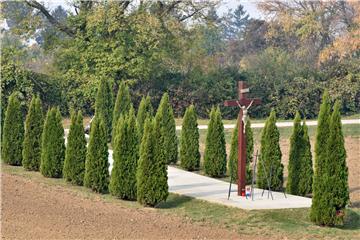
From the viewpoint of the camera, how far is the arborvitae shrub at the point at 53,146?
15914mm

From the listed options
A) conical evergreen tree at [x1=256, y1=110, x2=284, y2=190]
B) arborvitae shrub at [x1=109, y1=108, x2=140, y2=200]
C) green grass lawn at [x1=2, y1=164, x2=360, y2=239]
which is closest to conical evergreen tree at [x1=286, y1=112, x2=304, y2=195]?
conical evergreen tree at [x1=256, y1=110, x2=284, y2=190]

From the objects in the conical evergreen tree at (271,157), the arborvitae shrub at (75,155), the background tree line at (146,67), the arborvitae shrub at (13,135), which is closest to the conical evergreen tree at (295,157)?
the conical evergreen tree at (271,157)

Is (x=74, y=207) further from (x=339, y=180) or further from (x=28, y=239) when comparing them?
(x=339, y=180)

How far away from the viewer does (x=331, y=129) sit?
40.7ft

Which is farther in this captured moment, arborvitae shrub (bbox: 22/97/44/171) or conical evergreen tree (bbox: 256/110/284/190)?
arborvitae shrub (bbox: 22/97/44/171)

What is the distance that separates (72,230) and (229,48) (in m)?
47.0

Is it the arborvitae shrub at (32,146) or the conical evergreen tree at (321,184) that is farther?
the arborvitae shrub at (32,146)

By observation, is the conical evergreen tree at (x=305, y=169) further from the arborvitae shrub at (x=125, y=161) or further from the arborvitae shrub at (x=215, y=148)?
the arborvitae shrub at (x=125, y=161)

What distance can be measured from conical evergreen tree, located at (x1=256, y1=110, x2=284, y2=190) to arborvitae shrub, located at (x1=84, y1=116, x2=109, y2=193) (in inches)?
127

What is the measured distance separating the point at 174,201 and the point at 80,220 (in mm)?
2995

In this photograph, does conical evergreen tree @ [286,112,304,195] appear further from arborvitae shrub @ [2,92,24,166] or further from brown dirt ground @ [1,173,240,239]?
arborvitae shrub @ [2,92,24,166]

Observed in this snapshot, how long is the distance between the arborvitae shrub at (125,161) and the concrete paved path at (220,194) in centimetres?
118

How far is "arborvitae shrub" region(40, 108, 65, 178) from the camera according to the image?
1591 centimetres

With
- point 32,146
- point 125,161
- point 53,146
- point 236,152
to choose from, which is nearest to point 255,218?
point 125,161
